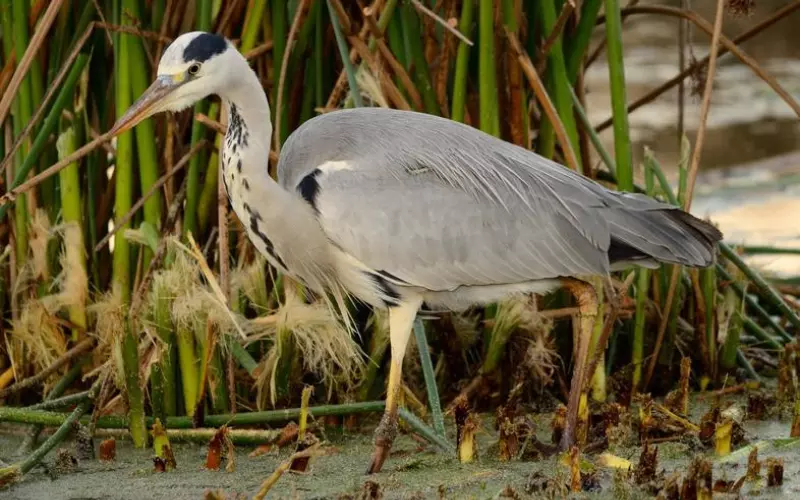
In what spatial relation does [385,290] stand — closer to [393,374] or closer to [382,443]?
[393,374]

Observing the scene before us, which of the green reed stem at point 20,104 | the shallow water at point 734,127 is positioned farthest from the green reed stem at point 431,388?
the shallow water at point 734,127

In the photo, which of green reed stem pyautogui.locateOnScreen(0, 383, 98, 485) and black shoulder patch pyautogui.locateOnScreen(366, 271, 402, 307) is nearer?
green reed stem pyautogui.locateOnScreen(0, 383, 98, 485)

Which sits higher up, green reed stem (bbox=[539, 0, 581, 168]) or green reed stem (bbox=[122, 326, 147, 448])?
green reed stem (bbox=[539, 0, 581, 168])

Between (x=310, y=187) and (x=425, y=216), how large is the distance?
326mm

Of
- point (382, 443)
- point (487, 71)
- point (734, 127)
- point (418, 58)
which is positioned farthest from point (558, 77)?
point (734, 127)

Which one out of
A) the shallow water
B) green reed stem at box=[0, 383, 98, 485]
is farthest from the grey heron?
the shallow water

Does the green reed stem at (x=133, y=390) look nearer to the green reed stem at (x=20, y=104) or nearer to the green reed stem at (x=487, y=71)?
the green reed stem at (x=20, y=104)

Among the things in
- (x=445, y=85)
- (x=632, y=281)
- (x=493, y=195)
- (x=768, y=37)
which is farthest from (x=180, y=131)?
(x=768, y=37)

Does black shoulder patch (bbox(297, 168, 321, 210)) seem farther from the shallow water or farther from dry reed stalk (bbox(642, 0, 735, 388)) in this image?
the shallow water

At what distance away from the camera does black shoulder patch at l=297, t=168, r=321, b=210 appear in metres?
3.55

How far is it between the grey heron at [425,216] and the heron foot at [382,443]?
45 mm

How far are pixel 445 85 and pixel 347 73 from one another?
15.1 inches

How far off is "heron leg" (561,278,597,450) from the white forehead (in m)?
1.16

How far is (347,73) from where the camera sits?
3746 millimetres
